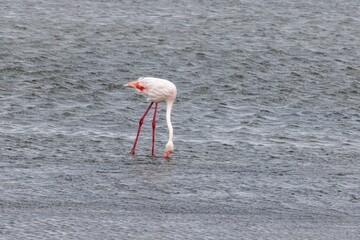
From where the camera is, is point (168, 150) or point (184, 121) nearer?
point (168, 150)

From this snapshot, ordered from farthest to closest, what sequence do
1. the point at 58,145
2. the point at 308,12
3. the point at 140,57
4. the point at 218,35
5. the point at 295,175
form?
the point at 308,12, the point at 218,35, the point at 140,57, the point at 58,145, the point at 295,175

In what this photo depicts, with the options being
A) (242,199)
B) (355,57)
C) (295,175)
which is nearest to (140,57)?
(355,57)

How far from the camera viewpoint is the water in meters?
9.50

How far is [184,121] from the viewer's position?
15297 mm

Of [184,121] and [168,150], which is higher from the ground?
[168,150]

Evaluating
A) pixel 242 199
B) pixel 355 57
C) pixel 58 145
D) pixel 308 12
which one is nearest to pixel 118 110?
pixel 58 145

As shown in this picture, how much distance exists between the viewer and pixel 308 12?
89.8 feet

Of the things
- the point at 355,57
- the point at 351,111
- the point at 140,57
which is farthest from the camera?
the point at 355,57

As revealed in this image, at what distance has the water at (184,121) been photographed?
9500mm

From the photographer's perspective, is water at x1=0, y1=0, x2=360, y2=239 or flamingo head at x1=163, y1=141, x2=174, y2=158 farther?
flamingo head at x1=163, y1=141, x2=174, y2=158

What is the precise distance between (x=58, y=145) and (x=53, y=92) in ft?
13.6

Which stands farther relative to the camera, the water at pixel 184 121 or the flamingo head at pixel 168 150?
the flamingo head at pixel 168 150

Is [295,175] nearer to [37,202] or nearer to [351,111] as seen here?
[37,202]

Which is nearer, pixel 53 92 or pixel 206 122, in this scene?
pixel 206 122
